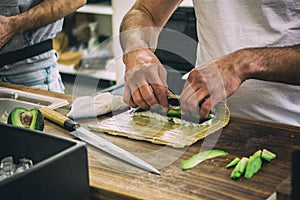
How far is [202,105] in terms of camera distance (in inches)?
54.1

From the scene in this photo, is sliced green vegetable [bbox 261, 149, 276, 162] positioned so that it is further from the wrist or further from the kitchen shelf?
the kitchen shelf

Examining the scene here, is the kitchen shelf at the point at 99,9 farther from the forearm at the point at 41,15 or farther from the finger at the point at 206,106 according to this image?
the finger at the point at 206,106

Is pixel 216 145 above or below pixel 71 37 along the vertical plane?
above

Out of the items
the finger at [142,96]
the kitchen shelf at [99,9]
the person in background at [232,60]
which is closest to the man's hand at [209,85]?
the person in background at [232,60]

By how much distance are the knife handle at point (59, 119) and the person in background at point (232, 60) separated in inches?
6.6

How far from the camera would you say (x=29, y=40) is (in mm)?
2102

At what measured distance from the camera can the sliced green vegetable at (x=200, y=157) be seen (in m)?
1.22

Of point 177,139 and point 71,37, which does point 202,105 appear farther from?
point 71,37

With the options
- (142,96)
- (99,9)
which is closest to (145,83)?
(142,96)

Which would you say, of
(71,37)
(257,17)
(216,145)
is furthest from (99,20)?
(216,145)

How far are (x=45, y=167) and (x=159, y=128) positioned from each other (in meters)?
0.50

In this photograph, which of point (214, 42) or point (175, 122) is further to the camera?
point (214, 42)

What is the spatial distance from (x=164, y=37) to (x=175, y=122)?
3.96 feet

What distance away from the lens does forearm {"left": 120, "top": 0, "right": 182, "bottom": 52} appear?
1719mm
